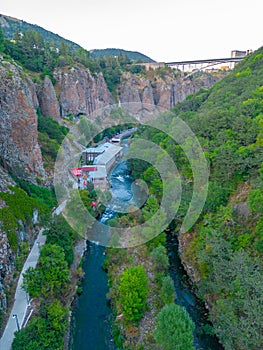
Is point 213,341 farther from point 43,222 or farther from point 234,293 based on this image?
point 43,222

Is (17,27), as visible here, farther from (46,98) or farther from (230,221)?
(230,221)

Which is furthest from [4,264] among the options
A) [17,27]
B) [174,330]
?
[17,27]

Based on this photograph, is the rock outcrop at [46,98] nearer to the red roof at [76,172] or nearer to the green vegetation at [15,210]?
the red roof at [76,172]

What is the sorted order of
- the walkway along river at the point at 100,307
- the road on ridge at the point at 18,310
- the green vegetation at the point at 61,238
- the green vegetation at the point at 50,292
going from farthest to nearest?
the green vegetation at the point at 61,238 < the walkway along river at the point at 100,307 < the road on ridge at the point at 18,310 < the green vegetation at the point at 50,292

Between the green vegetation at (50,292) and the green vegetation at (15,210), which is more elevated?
the green vegetation at (15,210)

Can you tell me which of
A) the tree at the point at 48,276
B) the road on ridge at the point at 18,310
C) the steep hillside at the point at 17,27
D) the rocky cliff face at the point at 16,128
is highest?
the steep hillside at the point at 17,27

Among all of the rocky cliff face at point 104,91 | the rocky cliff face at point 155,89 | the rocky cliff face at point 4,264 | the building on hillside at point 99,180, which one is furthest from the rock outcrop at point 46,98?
the rocky cliff face at point 155,89

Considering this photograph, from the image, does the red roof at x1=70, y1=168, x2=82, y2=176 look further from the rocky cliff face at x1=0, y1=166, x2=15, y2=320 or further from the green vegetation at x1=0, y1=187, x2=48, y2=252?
the rocky cliff face at x1=0, y1=166, x2=15, y2=320
